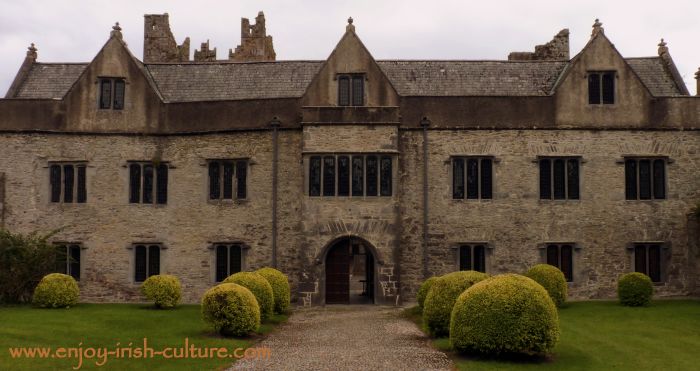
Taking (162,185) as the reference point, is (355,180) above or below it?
above

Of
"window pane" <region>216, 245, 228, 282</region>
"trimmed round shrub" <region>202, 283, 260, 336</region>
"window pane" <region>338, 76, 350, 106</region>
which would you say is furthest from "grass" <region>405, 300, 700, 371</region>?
"window pane" <region>338, 76, 350, 106</region>

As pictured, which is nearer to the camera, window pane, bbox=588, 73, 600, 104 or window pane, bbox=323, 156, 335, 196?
window pane, bbox=323, 156, 335, 196

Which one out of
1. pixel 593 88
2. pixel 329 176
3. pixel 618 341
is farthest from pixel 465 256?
pixel 618 341

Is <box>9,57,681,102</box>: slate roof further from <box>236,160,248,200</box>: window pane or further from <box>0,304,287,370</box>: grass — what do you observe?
<box>0,304,287,370</box>: grass

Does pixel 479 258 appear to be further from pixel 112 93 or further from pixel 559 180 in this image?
pixel 112 93

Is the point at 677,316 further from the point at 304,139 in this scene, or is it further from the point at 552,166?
the point at 304,139

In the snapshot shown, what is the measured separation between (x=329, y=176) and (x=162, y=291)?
313 inches

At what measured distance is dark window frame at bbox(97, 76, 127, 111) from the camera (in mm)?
29484

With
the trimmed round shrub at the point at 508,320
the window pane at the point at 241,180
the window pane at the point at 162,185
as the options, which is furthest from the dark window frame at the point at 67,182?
the trimmed round shrub at the point at 508,320

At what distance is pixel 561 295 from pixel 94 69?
21.7 meters

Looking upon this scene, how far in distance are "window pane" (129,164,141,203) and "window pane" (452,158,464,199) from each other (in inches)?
539

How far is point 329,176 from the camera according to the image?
2736 centimetres

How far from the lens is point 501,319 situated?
1500 centimetres

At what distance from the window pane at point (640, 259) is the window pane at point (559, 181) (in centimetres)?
378
